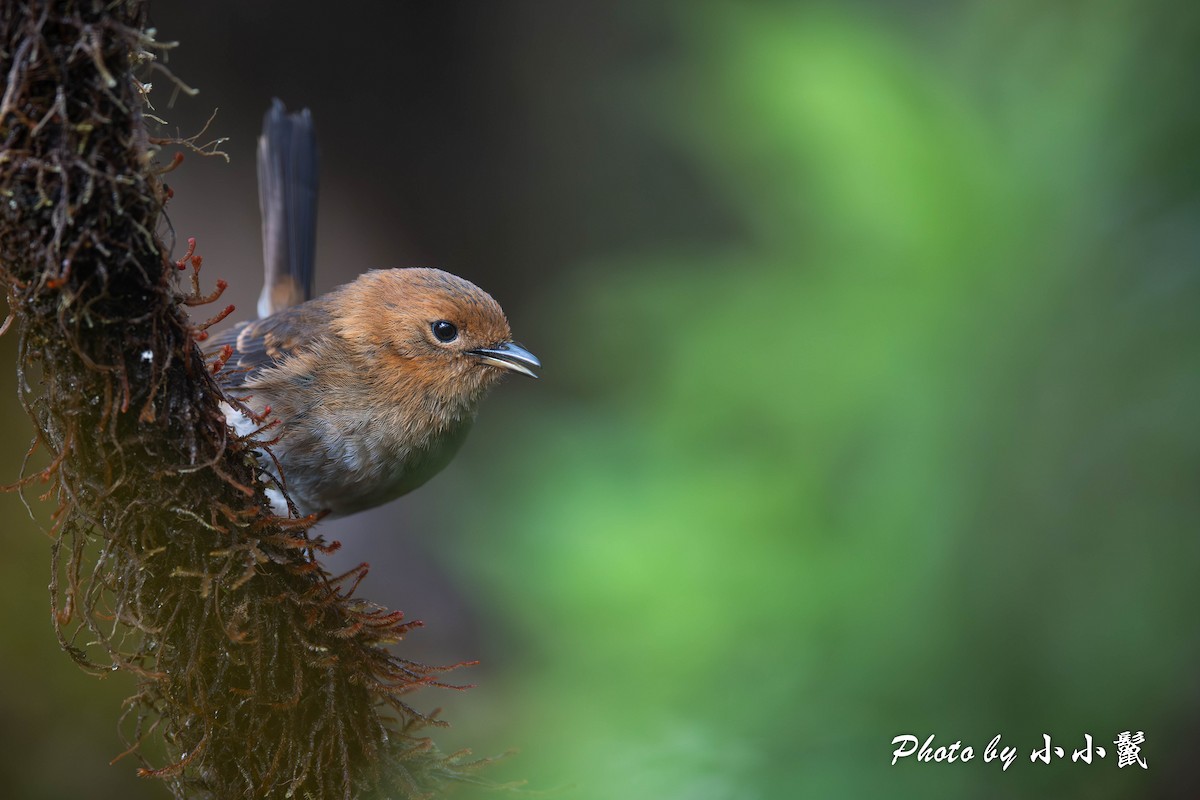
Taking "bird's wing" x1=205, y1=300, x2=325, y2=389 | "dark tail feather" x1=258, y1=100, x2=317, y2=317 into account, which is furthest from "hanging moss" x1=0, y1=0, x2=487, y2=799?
"dark tail feather" x1=258, y1=100, x2=317, y2=317

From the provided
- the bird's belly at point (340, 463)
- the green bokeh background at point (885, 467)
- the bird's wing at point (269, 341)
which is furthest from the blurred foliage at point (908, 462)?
the bird's wing at point (269, 341)

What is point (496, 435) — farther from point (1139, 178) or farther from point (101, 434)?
point (101, 434)

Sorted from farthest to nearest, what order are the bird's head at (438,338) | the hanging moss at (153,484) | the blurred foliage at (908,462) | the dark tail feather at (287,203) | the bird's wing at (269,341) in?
the dark tail feather at (287,203) → the bird's wing at (269,341) → the bird's head at (438,338) → the blurred foliage at (908,462) → the hanging moss at (153,484)

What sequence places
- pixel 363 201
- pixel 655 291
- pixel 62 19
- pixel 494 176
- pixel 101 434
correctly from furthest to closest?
1. pixel 494 176
2. pixel 363 201
3. pixel 655 291
4. pixel 101 434
5. pixel 62 19

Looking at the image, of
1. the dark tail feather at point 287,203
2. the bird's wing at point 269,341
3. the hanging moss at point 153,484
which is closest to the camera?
the hanging moss at point 153,484

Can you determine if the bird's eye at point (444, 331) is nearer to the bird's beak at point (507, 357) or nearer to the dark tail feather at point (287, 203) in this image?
the bird's beak at point (507, 357)

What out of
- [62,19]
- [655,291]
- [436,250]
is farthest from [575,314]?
[62,19]

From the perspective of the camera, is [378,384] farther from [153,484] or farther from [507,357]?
[153,484]

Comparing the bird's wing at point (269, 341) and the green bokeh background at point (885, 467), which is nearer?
the green bokeh background at point (885, 467)

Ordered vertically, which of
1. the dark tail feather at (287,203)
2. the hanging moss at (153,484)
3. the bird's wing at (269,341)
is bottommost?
the hanging moss at (153,484)
